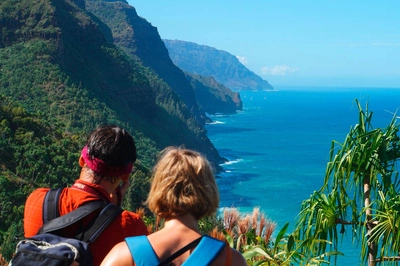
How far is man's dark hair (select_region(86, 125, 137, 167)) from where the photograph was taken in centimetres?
228

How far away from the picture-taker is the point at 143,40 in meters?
108

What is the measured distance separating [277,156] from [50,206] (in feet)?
244

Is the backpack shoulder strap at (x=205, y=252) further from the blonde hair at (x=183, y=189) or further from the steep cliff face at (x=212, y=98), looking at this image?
the steep cliff face at (x=212, y=98)

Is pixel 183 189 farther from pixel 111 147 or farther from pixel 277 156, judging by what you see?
pixel 277 156

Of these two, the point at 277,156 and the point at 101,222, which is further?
the point at 277,156

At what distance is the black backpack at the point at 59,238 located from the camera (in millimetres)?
1899

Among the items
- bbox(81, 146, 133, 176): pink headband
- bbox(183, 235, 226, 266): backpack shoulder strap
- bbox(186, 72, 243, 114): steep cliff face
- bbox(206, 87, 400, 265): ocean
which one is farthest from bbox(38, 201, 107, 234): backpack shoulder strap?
bbox(186, 72, 243, 114): steep cliff face

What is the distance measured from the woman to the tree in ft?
5.77

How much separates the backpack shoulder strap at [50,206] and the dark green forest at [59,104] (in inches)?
526

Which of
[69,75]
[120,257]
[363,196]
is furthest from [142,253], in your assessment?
[69,75]

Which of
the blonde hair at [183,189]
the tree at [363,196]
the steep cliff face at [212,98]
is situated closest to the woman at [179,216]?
the blonde hair at [183,189]

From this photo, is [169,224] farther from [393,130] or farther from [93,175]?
[393,130]

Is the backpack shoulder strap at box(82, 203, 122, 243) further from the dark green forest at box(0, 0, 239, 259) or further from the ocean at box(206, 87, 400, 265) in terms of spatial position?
the ocean at box(206, 87, 400, 265)

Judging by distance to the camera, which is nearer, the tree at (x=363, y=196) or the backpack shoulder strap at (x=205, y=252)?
the backpack shoulder strap at (x=205, y=252)
